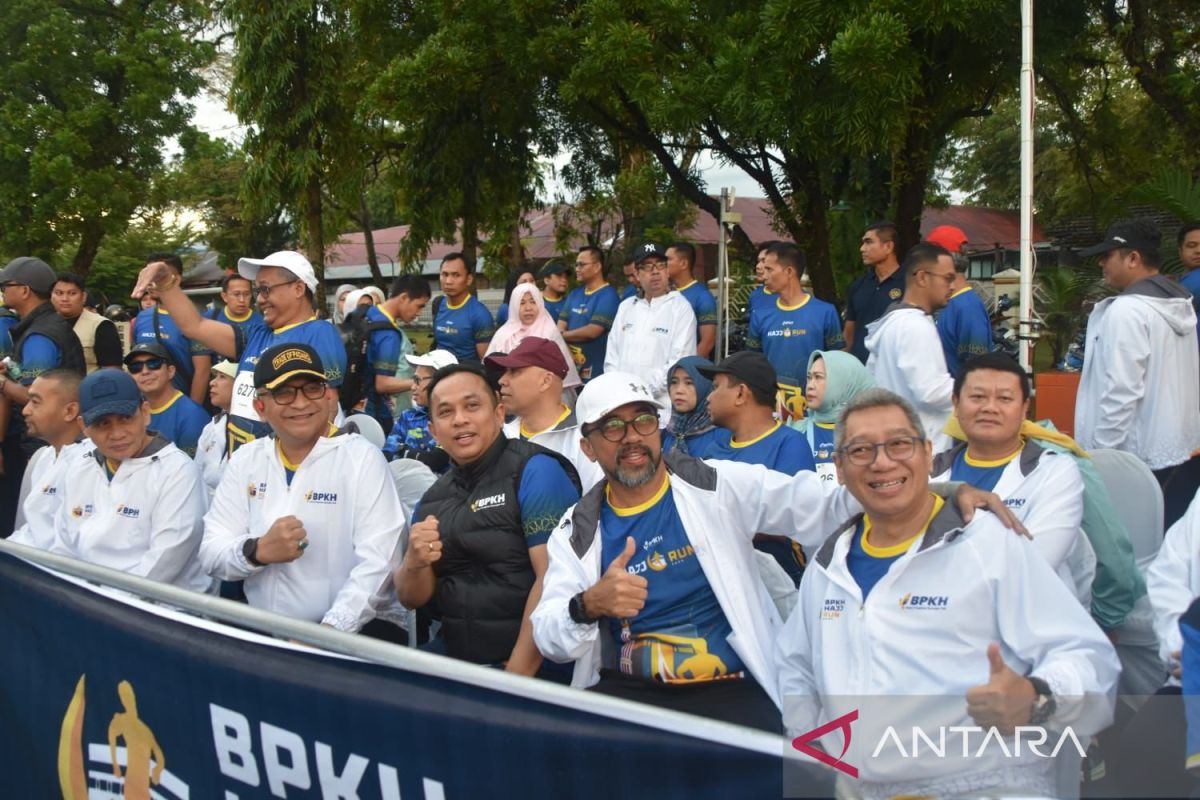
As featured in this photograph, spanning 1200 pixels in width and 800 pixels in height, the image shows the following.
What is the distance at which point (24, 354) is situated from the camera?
21.0ft

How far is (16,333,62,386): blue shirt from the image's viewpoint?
6387mm

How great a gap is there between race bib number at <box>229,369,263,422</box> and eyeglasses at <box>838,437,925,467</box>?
127 inches

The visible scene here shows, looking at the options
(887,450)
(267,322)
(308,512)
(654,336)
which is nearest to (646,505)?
(887,450)

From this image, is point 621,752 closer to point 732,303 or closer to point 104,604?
point 104,604

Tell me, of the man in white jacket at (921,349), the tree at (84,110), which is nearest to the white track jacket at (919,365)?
the man in white jacket at (921,349)

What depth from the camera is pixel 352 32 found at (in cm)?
1531

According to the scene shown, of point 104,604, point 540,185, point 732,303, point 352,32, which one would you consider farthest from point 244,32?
point 104,604

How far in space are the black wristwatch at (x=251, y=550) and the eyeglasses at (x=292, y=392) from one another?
515mm

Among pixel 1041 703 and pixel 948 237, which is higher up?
pixel 948 237

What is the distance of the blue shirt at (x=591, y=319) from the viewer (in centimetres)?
847

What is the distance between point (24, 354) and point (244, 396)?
221 cm

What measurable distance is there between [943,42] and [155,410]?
26.3 feet

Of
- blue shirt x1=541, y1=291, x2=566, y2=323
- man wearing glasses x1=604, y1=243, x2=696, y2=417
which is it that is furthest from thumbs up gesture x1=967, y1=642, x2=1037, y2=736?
blue shirt x1=541, y1=291, x2=566, y2=323

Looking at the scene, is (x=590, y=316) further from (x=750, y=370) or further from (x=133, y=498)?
(x=133, y=498)
